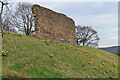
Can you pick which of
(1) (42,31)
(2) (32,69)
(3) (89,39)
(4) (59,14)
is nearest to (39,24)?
(1) (42,31)

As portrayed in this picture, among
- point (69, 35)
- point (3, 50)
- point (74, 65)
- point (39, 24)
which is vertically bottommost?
point (74, 65)

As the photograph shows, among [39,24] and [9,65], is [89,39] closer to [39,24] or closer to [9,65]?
[39,24]

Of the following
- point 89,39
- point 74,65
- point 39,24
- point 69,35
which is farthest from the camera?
point 89,39

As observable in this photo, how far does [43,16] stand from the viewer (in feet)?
43.0

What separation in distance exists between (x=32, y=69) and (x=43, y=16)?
814cm

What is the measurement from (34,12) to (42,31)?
227 centimetres

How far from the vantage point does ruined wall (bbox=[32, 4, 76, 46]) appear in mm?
12477

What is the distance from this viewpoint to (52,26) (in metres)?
13.8

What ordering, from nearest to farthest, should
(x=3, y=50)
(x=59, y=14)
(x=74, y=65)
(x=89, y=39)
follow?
1. (x=3, y=50)
2. (x=74, y=65)
3. (x=59, y=14)
4. (x=89, y=39)

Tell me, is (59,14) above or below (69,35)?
above

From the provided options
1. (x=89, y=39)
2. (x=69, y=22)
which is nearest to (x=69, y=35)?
(x=69, y=22)

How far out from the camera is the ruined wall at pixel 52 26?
12477mm

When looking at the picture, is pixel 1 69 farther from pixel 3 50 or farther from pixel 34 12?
pixel 34 12

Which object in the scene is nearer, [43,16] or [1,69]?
[1,69]
